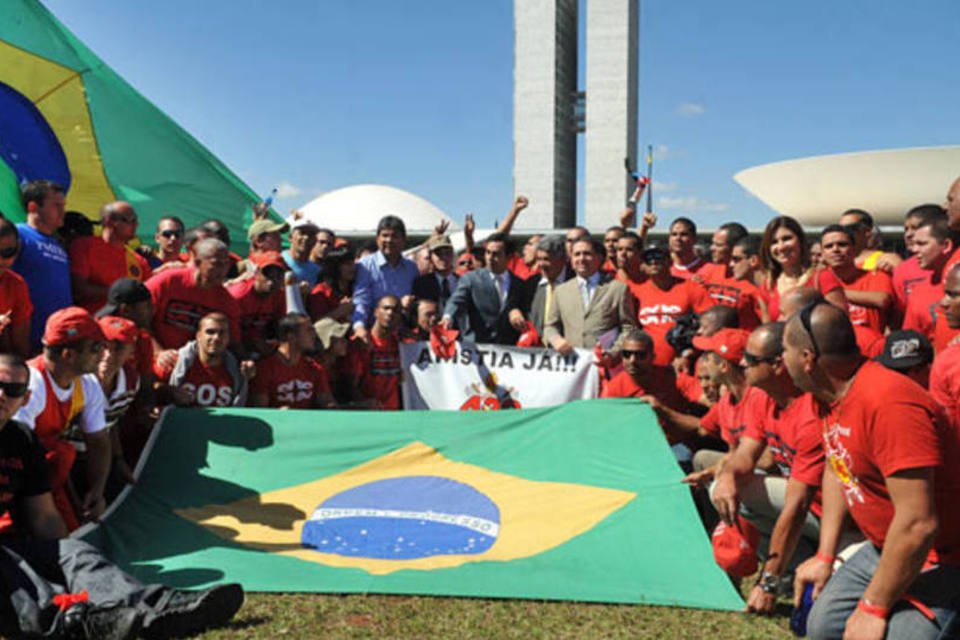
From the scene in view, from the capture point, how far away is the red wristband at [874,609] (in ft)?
10.0

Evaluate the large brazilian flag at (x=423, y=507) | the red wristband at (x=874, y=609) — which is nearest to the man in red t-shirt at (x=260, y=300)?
the large brazilian flag at (x=423, y=507)

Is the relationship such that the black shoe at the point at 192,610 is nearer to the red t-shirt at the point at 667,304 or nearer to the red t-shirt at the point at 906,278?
the red t-shirt at the point at 667,304

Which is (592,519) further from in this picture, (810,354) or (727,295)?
(727,295)

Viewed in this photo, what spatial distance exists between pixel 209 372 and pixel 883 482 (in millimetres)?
4739

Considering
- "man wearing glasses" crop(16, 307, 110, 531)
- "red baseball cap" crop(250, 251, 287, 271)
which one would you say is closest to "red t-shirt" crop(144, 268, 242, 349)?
"red baseball cap" crop(250, 251, 287, 271)

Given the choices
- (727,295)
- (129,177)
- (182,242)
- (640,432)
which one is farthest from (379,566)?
(129,177)

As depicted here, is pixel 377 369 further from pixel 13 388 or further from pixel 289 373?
pixel 13 388

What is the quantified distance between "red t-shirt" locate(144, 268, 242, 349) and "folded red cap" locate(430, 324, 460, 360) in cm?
186

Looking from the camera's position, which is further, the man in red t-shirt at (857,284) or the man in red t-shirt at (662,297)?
the man in red t-shirt at (662,297)

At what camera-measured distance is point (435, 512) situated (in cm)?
531

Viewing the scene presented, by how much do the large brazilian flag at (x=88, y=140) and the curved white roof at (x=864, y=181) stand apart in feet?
125

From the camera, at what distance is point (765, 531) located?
4965mm

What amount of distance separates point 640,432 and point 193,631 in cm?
315

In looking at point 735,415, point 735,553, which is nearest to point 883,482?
point 735,553
